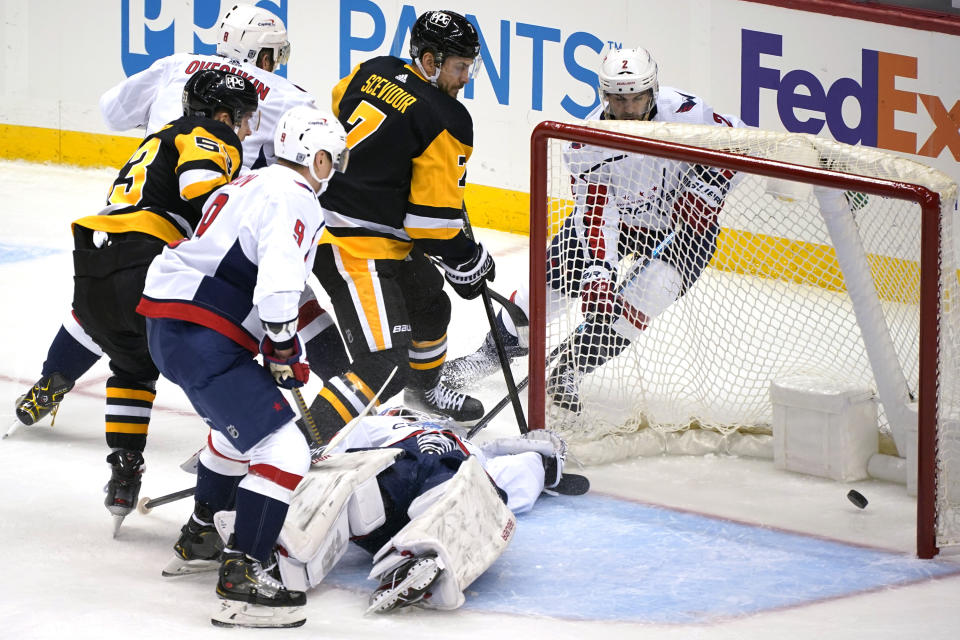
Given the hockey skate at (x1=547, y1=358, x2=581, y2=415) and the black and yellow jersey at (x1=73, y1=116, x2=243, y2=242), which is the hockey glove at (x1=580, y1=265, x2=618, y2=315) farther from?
the black and yellow jersey at (x1=73, y1=116, x2=243, y2=242)

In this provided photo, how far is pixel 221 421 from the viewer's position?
2799 millimetres

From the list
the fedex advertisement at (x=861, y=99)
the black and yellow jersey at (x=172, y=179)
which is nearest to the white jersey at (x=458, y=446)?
Answer: the black and yellow jersey at (x=172, y=179)

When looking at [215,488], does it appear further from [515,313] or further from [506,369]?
[515,313]

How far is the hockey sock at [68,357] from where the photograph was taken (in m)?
3.85

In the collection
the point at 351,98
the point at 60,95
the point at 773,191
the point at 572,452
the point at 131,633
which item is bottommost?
the point at 131,633

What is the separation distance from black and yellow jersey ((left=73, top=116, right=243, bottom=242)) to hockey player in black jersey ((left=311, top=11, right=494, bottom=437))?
44 cm

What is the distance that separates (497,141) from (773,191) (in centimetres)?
289

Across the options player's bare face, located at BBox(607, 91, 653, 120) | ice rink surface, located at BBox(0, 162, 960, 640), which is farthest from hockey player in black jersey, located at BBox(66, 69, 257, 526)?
player's bare face, located at BBox(607, 91, 653, 120)

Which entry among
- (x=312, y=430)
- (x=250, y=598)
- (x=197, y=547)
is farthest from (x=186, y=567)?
(x=312, y=430)

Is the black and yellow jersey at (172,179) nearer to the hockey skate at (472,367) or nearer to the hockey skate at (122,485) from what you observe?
the hockey skate at (122,485)

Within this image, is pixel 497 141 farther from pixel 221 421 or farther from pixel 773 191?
pixel 221 421

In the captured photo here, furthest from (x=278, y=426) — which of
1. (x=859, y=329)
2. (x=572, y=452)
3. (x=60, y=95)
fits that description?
(x=60, y=95)

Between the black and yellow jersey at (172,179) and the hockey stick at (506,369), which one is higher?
the black and yellow jersey at (172,179)

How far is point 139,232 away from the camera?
333 cm
